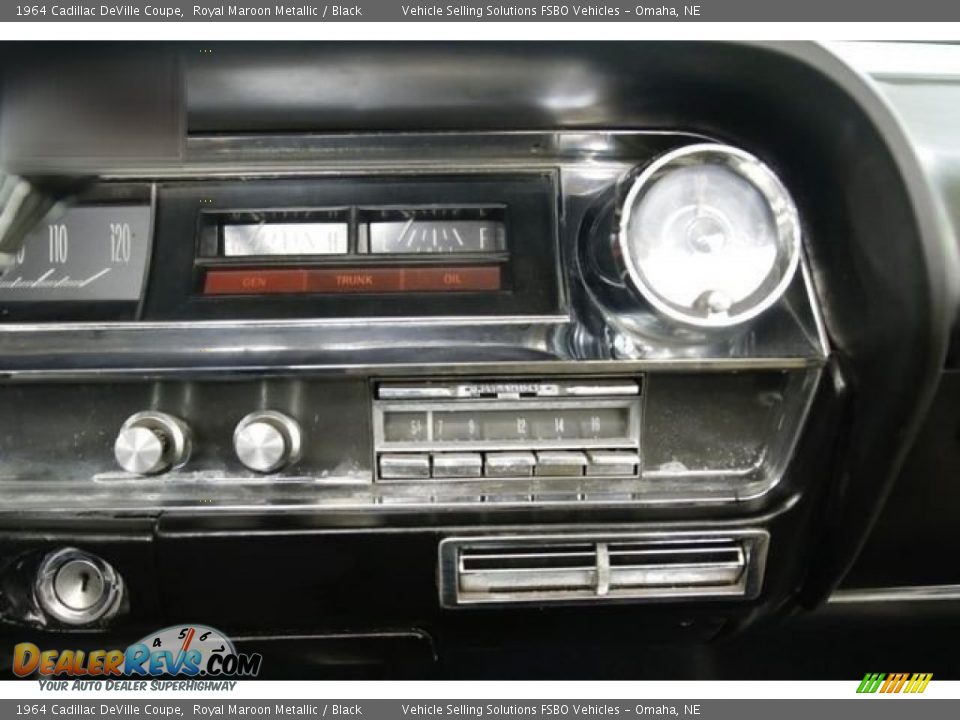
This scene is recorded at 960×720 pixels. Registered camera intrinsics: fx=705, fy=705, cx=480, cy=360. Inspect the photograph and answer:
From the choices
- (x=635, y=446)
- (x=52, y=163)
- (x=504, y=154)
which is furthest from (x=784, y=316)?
(x=52, y=163)

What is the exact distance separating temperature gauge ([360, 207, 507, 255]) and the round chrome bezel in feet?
0.53

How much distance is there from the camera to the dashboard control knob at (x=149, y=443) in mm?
737

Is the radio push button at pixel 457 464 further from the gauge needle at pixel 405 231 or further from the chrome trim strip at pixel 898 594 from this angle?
the chrome trim strip at pixel 898 594

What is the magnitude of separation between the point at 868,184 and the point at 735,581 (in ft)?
1.51

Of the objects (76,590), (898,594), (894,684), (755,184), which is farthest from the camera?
(894,684)

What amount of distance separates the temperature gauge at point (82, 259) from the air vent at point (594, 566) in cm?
47

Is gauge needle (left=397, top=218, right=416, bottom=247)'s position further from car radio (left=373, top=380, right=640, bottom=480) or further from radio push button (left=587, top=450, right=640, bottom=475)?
radio push button (left=587, top=450, right=640, bottom=475)

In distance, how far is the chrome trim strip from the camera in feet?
3.14

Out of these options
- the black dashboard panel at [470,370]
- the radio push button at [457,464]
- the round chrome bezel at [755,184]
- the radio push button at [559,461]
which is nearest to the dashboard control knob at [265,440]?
the black dashboard panel at [470,370]

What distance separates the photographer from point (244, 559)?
→ 79 centimetres

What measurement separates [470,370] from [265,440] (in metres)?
0.23

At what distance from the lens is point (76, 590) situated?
0.82 metres

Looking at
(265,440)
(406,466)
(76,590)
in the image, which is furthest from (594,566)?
(76,590)

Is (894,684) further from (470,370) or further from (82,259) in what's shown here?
(82,259)
